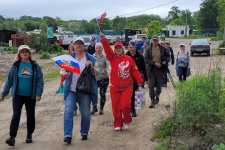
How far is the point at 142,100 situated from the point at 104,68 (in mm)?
1392

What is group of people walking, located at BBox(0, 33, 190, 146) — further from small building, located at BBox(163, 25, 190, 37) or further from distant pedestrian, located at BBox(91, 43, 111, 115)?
small building, located at BBox(163, 25, 190, 37)

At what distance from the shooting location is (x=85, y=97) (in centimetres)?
687

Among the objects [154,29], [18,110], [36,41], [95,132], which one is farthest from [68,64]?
[154,29]

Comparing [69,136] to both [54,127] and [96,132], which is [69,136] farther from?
[54,127]

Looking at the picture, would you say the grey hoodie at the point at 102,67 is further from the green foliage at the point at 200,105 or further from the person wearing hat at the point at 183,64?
the person wearing hat at the point at 183,64

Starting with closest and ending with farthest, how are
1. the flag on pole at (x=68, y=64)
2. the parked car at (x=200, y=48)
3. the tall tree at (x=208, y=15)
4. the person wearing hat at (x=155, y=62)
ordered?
the flag on pole at (x=68, y=64) → the person wearing hat at (x=155, y=62) → the parked car at (x=200, y=48) → the tall tree at (x=208, y=15)

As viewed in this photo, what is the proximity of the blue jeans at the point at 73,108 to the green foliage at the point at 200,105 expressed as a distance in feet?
5.47

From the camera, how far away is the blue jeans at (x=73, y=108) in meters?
6.66

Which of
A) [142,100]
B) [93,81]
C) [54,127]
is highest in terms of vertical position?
[93,81]

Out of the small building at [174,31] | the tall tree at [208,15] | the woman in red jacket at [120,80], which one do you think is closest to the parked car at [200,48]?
the woman in red jacket at [120,80]

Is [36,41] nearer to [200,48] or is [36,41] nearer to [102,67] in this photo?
[200,48]

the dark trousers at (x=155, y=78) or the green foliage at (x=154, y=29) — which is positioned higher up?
the green foliage at (x=154, y=29)

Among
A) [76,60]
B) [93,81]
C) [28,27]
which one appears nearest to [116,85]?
[93,81]

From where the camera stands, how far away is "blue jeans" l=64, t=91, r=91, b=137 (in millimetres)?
6656
